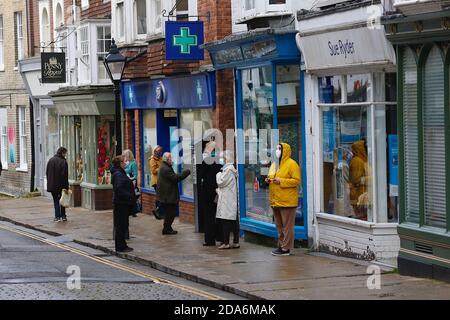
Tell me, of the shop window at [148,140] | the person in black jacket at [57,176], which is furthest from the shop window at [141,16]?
the person in black jacket at [57,176]

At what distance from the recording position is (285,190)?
17.5 meters

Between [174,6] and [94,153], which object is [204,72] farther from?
[94,153]

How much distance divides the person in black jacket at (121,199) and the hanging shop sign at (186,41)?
364 centimetres

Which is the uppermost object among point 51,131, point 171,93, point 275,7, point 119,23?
point 119,23

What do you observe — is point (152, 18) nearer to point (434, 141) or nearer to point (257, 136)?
point (257, 136)

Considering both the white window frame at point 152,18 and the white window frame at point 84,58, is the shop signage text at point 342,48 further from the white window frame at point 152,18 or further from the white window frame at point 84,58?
the white window frame at point 84,58

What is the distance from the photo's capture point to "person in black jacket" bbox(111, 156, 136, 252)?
19172mm

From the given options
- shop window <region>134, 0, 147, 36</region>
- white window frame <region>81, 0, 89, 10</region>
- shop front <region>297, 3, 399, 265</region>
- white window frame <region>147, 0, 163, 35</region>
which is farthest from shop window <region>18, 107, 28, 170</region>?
shop front <region>297, 3, 399, 265</region>

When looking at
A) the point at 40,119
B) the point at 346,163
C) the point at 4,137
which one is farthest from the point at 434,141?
the point at 4,137

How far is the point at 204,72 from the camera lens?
73.7 ft

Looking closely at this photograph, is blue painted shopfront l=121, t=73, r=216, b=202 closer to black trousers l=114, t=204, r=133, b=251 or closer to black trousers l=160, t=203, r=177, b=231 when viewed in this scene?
black trousers l=160, t=203, r=177, b=231

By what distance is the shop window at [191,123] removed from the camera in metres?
23.1

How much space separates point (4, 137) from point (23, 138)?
2.36 metres

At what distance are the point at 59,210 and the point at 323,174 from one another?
409 inches
